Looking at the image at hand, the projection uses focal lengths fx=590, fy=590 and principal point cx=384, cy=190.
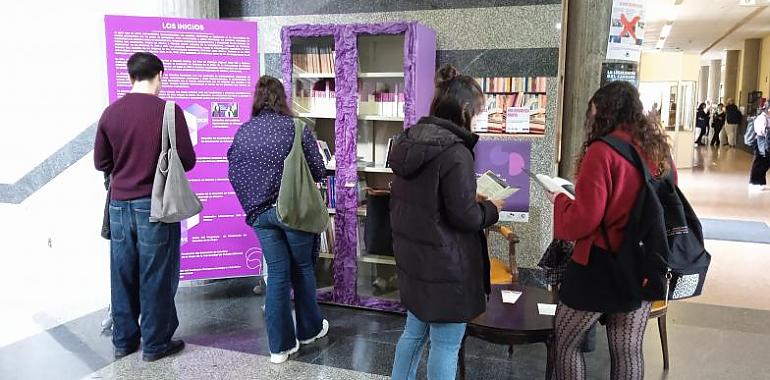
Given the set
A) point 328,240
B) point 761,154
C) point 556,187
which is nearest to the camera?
point 556,187

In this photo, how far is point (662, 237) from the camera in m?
1.98

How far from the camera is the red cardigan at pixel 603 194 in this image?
200 cm

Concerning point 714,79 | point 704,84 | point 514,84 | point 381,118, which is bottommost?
point 381,118

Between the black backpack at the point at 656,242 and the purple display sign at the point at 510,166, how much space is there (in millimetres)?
1739

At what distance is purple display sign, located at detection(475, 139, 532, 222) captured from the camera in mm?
3834

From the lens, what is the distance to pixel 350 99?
3645 millimetres

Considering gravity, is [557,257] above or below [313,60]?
below

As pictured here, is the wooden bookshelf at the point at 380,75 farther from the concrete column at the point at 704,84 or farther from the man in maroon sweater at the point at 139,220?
the concrete column at the point at 704,84

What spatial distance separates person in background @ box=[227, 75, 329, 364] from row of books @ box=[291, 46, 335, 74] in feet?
2.80

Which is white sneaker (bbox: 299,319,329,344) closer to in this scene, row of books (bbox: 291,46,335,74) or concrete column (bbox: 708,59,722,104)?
row of books (bbox: 291,46,335,74)

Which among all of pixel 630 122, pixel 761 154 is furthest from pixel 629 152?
pixel 761 154

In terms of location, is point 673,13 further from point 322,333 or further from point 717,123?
point 322,333

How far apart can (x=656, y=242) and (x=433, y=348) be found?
2.80ft

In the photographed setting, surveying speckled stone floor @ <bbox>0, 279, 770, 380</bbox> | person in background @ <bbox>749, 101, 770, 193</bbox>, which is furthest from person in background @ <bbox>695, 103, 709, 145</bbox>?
speckled stone floor @ <bbox>0, 279, 770, 380</bbox>
